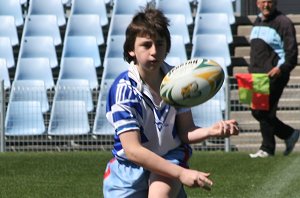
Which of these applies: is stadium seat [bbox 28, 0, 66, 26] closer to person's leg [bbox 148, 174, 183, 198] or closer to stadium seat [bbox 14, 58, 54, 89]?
stadium seat [bbox 14, 58, 54, 89]


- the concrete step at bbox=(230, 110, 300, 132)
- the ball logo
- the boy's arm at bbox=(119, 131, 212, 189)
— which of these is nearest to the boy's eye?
the ball logo

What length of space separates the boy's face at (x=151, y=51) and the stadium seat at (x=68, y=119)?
913cm

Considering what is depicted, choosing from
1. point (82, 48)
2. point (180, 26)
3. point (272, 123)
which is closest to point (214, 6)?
point (180, 26)

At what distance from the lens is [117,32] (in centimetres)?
1681

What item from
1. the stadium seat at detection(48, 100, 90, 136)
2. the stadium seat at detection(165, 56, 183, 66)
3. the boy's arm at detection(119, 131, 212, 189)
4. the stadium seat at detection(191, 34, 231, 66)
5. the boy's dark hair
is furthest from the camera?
the stadium seat at detection(191, 34, 231, 66)

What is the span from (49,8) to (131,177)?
12.0m

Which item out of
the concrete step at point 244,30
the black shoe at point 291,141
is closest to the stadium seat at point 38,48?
the concrete step at point 244,30

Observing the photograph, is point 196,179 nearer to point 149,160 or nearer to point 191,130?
point 149,160

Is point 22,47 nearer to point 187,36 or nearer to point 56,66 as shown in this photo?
point 56,66

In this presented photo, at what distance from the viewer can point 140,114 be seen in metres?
5.89

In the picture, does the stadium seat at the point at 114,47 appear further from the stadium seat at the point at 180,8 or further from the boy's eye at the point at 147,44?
the boy's eye at the point at 147,44

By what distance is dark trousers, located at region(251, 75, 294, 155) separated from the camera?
516 inches

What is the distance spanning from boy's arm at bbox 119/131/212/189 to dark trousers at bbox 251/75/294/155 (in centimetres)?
747

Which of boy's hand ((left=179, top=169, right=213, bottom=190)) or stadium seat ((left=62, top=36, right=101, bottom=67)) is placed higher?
boy's hand ((left=179, top=169, right=213, bottom=190))
